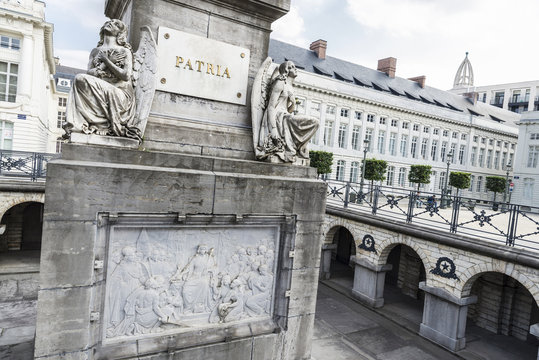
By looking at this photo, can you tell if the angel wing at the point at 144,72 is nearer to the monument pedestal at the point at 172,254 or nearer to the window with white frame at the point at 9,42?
the monument pedestal at the point at 172,254

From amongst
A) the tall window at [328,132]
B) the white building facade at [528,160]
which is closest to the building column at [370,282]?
the tall window at [328,132]

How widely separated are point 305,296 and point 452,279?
7734 millimetres

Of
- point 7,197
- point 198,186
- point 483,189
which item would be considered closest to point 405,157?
point 483,189

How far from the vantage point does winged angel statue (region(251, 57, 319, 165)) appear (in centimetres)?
461

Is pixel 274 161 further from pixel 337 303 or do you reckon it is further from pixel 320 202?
pixel 337 303

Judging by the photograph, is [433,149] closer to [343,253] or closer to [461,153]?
[461,153]

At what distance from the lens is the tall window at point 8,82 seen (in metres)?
22.8

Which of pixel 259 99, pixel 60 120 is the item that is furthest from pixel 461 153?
pixel 60 120

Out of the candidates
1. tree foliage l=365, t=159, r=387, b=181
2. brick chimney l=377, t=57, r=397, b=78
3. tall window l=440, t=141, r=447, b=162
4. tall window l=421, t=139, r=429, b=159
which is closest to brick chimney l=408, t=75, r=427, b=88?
brick chimney l=377, t=57, r=397, b=78

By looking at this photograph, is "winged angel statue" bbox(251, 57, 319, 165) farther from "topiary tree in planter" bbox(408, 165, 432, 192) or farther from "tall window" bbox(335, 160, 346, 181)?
"tall window" bbox(335, 160, 346, 181)

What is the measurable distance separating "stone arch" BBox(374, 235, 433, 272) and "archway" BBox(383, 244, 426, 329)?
855 millimetres

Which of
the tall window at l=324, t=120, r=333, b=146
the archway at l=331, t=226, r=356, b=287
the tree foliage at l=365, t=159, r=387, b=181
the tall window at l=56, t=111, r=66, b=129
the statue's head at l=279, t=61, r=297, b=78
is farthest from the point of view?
the tall window at l=56, t=111, r=66, b=129

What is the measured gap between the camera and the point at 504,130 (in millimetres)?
56750

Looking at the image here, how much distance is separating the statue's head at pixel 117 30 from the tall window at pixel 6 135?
80.9ft
